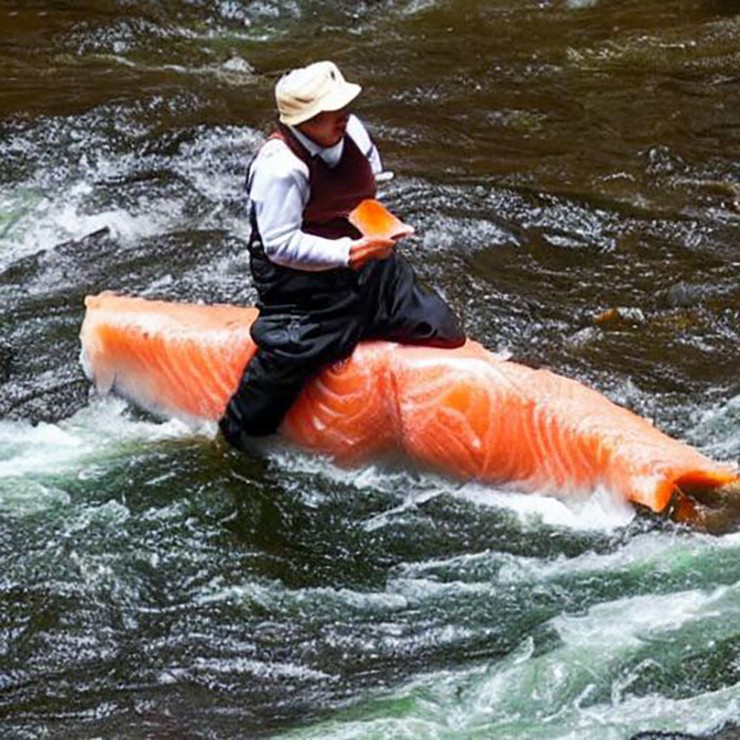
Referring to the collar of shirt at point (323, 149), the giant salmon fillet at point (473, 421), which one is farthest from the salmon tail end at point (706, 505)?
the collar of shirt at point (323, 149)

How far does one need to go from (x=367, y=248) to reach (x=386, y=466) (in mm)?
896

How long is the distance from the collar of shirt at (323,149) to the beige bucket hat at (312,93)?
0.29 feet

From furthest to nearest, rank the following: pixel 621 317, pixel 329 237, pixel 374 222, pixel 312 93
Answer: pixel 621 317 → pixel 329 237 → pixel 374 222 → pixel 312 93

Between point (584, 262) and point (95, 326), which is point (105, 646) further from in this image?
point (584, 262)

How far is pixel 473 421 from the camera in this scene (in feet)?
18.0

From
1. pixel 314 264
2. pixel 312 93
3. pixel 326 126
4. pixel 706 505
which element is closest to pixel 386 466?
pixel 314 264

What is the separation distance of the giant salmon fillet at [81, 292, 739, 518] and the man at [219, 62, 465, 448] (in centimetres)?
10

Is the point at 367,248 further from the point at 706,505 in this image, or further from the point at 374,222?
the point at 706,505

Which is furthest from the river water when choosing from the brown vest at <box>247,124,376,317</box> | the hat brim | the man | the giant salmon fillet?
the hat brim

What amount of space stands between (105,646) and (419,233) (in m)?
3.57

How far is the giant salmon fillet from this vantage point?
5273 mm

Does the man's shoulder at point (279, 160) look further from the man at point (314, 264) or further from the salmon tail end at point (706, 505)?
the salmon tail end at point (706, 505)

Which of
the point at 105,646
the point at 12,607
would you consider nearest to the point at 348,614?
the point at 105,646

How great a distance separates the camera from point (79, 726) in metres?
4.48
